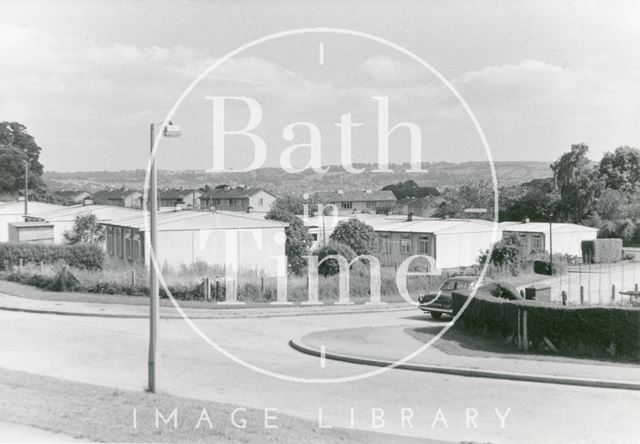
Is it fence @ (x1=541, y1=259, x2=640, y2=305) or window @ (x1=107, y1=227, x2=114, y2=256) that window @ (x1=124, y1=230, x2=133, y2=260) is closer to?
window @ (x1=107, y1=227, x2=114, y2=256)

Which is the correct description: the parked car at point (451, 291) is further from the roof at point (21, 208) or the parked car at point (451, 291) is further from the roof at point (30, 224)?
the roof at point (21, 208)

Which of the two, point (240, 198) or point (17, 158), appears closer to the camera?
point (17, 158)

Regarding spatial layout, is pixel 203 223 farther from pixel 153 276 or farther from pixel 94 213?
pixel 153 276

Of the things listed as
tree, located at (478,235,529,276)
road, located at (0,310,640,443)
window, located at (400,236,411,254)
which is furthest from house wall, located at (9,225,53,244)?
tree, located at (478,235,529,276)

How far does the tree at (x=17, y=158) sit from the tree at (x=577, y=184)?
68436 mm

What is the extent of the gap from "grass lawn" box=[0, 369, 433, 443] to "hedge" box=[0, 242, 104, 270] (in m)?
28.1

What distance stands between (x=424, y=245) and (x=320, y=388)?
108 feet

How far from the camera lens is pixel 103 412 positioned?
10492mm

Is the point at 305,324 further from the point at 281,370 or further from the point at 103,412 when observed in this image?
the point at 103,412

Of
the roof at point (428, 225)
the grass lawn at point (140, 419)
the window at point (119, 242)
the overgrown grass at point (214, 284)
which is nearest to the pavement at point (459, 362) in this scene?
the grass lawn at point (140, 419)

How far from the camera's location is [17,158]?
99438 millimetres

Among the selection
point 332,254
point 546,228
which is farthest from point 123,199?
point 332,254

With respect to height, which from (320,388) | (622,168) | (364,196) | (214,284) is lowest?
(320,388)

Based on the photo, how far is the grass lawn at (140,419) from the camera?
9289mm
